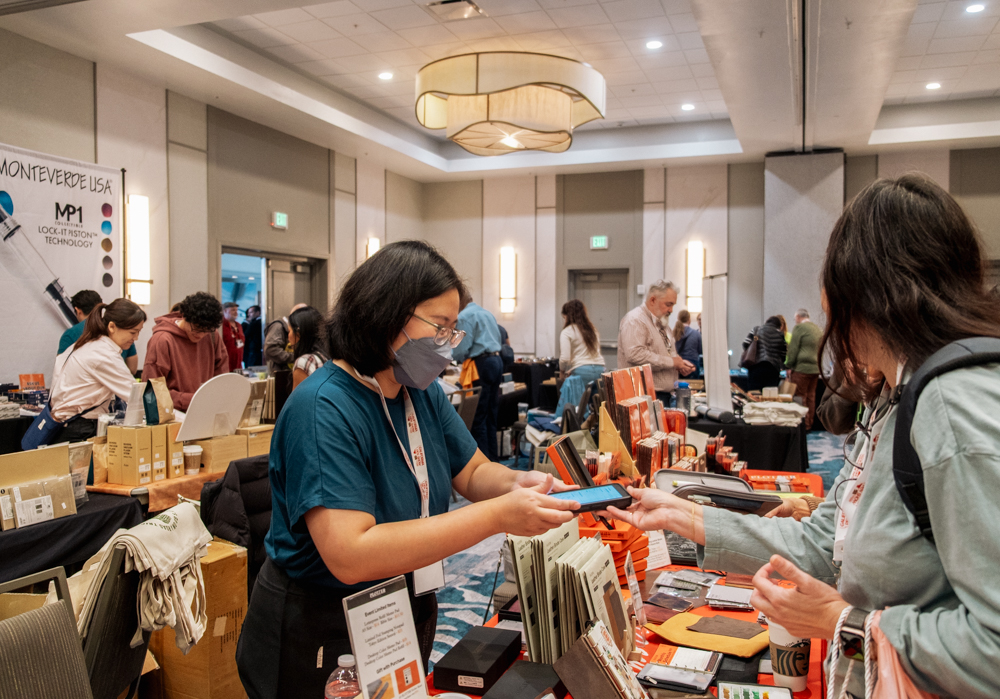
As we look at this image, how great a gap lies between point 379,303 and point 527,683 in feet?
2.71

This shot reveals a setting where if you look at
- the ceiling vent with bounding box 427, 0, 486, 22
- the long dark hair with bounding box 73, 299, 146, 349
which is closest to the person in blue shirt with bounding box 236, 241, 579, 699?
the long dark hair with bounding box 73, 299, 146, 349

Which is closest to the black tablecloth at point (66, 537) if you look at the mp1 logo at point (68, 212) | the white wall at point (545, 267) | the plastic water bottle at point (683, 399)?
the plastic water bottle at point (683, 399)

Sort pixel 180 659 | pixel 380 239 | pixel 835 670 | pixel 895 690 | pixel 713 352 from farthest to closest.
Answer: pixel 380 239 < pixel 713 352 < pixel 180 659 < pixel 835 670 < pixel 895 690

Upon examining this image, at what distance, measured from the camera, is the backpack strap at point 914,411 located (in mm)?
915

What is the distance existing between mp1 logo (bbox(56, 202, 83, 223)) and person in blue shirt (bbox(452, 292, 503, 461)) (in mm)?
3527

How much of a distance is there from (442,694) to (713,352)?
364 centimetres

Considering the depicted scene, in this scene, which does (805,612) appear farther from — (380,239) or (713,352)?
(380,239)

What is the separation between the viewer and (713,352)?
4.65m

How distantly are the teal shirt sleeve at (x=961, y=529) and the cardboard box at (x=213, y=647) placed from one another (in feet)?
7.75

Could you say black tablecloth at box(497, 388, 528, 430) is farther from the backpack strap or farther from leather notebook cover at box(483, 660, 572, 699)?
the backpack strap

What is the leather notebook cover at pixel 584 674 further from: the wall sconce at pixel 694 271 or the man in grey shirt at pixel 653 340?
the wall sconce at pixel 694 271

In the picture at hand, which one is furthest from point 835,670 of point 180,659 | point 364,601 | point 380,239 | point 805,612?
point 380,239

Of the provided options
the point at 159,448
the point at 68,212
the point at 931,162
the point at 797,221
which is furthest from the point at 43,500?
the point at 931,162

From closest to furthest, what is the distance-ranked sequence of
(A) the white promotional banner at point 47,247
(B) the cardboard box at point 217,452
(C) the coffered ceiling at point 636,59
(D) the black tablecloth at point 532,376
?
(B) the cardboard box at point 217,452 < (C) the coffered ceiling at point 636,59 < (A) the white promotional banner at point 47,247 < (D) the black tablecloth at point 532,376
